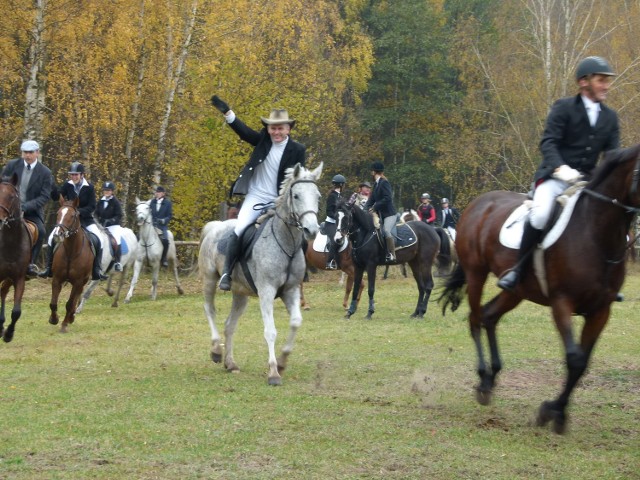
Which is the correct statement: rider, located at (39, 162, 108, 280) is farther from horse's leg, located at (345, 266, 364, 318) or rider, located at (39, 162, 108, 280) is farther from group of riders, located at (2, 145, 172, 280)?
horse's leg, located at (345, 266, 364, 318)

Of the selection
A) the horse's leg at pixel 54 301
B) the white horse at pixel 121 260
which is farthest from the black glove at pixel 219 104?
the white horse at pixel 121 260

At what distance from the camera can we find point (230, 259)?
37.6 feet

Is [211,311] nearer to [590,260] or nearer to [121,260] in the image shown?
[590,260]

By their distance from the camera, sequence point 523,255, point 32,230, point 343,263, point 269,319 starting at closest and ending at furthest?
point 523,255 < point 269,319 < point 32,230 < point 343,263

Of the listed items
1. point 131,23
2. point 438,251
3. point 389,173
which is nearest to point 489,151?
point 389,173

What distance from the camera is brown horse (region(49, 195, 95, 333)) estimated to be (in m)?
16.5

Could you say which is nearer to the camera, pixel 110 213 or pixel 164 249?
pixel 110 213

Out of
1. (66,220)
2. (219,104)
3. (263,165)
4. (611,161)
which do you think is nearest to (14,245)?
(66,220)

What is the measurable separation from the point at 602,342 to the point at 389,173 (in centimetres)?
3868

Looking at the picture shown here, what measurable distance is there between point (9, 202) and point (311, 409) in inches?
251

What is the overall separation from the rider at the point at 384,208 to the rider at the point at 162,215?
624cm

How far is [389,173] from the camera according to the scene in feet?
175

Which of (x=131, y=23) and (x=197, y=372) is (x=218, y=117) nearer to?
(x=131, y=23)

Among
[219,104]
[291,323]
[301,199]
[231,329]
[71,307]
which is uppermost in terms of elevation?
[219,104]
